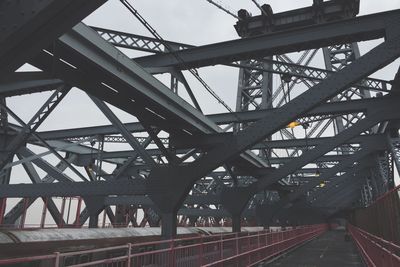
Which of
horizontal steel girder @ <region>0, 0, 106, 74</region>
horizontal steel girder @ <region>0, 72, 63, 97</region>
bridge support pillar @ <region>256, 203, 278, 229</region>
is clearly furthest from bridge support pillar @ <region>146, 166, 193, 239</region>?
bridge support pillar @ <region>256, 203, 278, 229</region>

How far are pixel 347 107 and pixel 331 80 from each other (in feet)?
19.9

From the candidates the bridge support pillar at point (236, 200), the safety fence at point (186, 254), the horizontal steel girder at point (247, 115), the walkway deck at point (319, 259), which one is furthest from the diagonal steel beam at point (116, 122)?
the bridge support pillar at point (236, 200)

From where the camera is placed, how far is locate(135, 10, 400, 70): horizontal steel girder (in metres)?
9.27

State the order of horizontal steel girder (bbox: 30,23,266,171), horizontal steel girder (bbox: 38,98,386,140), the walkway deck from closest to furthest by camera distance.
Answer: horizontal steel girder (bbox: 30,23,266,171) < horizontal steel girder (bbox: 38,98,386,140) < the walkway deck

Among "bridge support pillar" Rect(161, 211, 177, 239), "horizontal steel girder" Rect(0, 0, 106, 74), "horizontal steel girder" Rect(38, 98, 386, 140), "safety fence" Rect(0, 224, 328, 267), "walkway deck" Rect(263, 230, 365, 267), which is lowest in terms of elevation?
"walkway deck" Rect(263, 230, 365, 267)

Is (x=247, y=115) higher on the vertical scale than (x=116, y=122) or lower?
higher

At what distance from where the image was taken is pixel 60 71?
8367 millimetres

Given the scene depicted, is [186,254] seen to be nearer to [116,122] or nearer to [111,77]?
[116,122]

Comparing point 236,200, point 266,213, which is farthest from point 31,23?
point 266,213

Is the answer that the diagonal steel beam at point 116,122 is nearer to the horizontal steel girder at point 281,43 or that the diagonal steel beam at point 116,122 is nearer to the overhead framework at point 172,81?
the overhead framework at point 172,81

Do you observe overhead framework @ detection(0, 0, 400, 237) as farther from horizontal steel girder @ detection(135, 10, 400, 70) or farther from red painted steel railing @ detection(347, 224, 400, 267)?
red painted steel railing @ detection(347, 224, 400, 267)

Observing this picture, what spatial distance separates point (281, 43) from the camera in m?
9.71

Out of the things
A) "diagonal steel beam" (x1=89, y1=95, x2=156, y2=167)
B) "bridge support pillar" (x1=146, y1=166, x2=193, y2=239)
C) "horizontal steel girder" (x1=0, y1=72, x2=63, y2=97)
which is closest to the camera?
"horizontal steel girder" (x1=0, y1=72, x2=63, y2=97)

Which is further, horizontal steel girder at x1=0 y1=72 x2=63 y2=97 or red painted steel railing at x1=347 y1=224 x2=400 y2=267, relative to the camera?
horizontal steel girder at x1=0 y1=72 x2=63 y2=97
